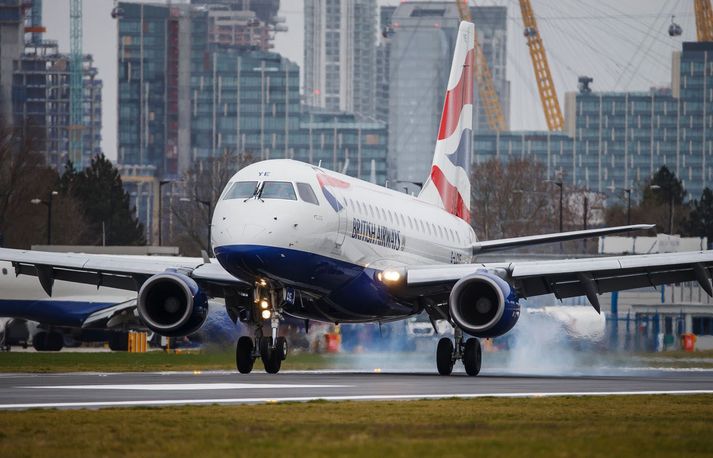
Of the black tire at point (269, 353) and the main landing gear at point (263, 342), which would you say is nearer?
the main landing gear at point (263, 342)

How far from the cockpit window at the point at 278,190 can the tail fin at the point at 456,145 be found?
13775 millimetres

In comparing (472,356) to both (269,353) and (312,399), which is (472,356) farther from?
(312,399)

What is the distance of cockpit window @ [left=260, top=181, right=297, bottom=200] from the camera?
1522 inches

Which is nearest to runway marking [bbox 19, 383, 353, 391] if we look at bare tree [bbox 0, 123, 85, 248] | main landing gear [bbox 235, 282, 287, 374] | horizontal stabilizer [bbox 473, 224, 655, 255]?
main landing gear [bbox 235, 282, 287, 374]

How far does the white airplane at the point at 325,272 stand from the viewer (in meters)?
38.4

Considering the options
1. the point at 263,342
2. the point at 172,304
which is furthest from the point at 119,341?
the point at 263,342

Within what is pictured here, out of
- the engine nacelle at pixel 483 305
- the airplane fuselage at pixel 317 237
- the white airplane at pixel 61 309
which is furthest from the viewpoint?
the white airplane at pixel 61 309

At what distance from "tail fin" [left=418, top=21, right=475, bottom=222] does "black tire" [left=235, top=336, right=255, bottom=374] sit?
42.9 feet

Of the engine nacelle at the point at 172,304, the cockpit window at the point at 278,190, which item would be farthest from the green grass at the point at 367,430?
the engine nacelle at the point at 172,304

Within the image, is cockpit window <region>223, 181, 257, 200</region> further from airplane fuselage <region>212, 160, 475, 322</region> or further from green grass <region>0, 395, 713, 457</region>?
green grass <region>0, 395, 713, 457</region>

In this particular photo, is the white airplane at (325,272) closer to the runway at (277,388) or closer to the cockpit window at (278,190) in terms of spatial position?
the cockpit window at (278,190)

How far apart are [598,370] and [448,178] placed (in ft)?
25.0

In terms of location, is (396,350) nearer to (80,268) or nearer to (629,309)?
(80,268)

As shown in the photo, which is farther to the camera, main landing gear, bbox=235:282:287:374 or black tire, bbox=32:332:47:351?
black tire, bbox=32:332:47:351
